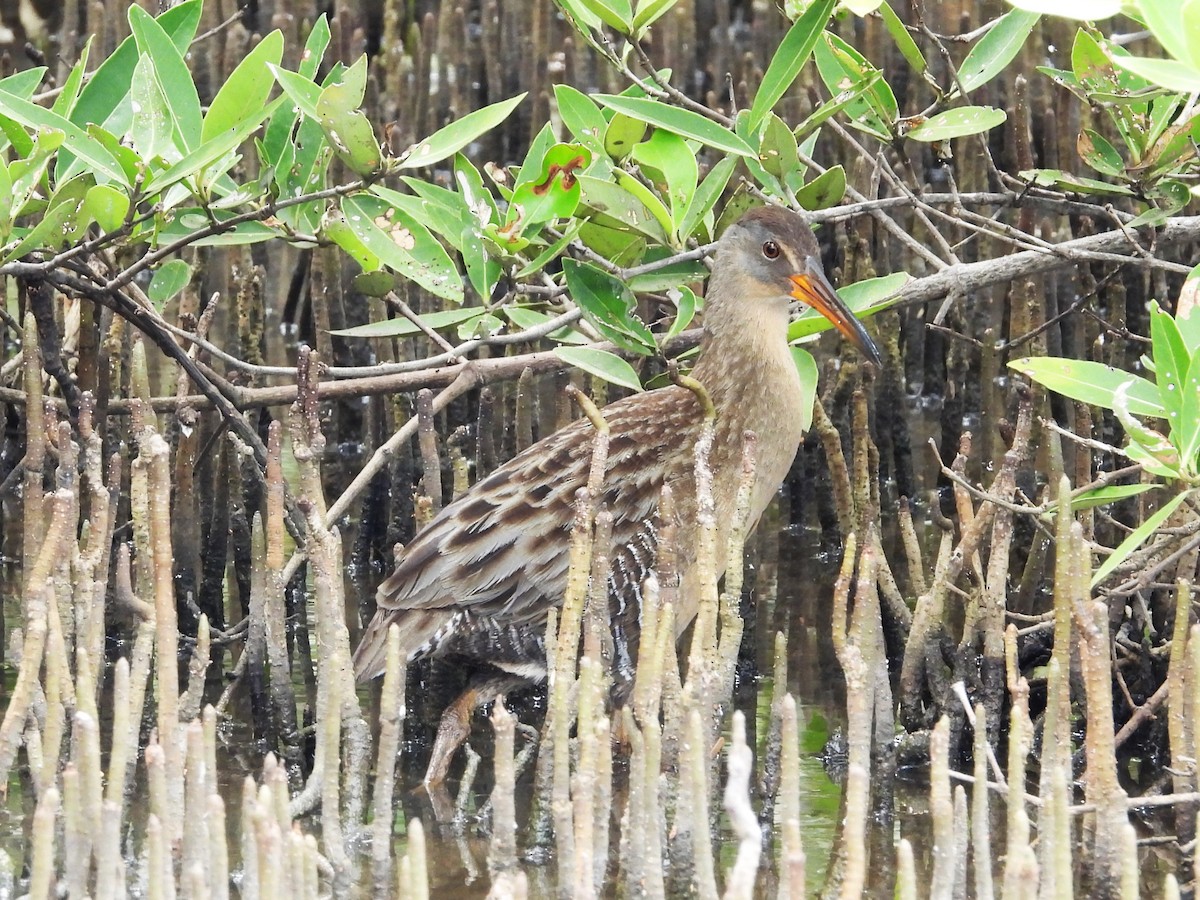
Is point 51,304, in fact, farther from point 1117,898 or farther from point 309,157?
point 1117,898

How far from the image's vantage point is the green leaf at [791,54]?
398 cm

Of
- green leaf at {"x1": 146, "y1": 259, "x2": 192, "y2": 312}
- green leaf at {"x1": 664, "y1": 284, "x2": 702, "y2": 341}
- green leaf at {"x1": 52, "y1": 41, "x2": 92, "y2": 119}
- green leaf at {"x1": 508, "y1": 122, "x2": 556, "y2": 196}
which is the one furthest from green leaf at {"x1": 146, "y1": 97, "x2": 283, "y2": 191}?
green leaf at {"x1": 664, "y1": 284, "x2": 702, "y2": 341}

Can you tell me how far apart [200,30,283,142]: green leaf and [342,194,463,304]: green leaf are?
0.40 m

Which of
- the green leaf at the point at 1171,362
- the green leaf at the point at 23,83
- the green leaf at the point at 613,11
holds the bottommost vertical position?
the green leaf at the point at 1171,362

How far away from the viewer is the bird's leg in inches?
164

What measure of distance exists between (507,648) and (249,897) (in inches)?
59.5

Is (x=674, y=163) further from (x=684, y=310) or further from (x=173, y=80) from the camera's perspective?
(x=173, y=80)

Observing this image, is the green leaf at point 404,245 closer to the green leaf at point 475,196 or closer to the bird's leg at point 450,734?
the green leaf at point 475,196

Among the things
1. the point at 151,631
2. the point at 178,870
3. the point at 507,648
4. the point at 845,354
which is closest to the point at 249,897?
the point at 178,870

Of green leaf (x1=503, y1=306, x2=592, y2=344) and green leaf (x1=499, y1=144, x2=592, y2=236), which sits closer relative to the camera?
green leaf (x1=499, y1=144, x2=592, y2=236)

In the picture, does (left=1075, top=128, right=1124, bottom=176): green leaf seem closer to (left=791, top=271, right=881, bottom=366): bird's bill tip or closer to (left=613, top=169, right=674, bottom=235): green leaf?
(left=791, top=271, right=881, bottom=366): bird's bill tip

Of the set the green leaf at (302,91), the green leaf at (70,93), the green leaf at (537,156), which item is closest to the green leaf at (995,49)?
the green leaf at (537,156)

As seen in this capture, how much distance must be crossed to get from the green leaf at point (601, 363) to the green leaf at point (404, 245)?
0.29 metres

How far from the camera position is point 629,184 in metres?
4.11
